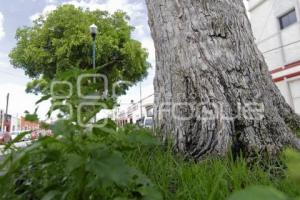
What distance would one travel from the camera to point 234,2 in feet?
8.38

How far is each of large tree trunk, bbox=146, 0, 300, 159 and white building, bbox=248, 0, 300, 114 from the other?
13.2m

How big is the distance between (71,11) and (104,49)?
147 inches

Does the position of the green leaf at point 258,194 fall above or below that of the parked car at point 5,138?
below

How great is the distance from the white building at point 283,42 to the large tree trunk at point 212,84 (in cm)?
1325

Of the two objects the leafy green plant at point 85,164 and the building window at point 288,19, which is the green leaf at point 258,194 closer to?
the leafy green plant at point 85,164

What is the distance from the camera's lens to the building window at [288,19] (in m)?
15.0

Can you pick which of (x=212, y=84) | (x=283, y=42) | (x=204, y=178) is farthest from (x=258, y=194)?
(x=283, y=42)

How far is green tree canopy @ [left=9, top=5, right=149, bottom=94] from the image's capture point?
57.2ft

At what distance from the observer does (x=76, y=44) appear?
17.1 metres

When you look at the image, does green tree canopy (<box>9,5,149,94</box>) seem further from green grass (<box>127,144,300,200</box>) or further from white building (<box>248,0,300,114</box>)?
green grass (<box>127,144,300,200</box>)

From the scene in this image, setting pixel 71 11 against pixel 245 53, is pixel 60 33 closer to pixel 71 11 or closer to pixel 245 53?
pixel 71 11

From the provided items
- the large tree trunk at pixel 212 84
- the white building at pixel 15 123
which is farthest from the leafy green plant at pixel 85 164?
the white building at pixel 15 123

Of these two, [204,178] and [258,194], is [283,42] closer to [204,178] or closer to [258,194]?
[204,178]

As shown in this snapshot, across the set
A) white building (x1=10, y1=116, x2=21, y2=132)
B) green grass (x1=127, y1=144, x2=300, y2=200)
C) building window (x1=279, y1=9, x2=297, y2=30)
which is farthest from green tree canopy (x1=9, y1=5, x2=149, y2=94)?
white building (x1=10, y1=116, x2=21, y2=132)
